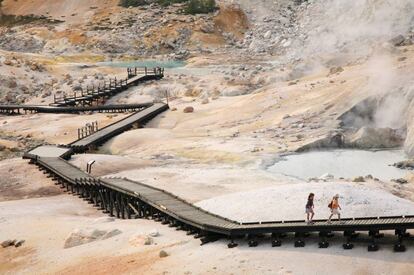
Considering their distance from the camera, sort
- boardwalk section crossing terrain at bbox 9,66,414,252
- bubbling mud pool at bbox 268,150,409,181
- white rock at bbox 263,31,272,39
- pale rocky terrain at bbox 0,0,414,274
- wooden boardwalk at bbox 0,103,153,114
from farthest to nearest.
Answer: white rock at bbox 263,31,272,39 < wooden boardwalk at bbox 0,103,153,114 < bubbling mud pool at bbox 268,150,409,181 < pale rocky terrain at bbox 0,0,414,274 < boardwalk section crossing terrain at bbox 9,66,414,252

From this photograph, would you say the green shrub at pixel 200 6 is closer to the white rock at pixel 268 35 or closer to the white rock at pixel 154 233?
the white rock at pixel 268 35

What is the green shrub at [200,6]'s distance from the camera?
305 feet

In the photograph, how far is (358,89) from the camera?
127 ft

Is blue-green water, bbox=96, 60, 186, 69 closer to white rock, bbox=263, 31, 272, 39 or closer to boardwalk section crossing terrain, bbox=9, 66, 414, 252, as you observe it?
white rock, bbox=263, 31, 272, 39

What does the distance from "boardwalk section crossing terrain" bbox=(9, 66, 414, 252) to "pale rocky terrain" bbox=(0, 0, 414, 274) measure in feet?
1.17

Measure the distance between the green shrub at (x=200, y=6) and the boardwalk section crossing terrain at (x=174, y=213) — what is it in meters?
55.4

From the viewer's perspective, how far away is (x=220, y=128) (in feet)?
135

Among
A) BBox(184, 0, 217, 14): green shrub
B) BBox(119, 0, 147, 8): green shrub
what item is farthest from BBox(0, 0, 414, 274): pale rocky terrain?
BBox(119, 0, 147, 8): green shrub

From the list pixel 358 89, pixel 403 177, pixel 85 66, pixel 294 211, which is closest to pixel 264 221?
pixel 294 211

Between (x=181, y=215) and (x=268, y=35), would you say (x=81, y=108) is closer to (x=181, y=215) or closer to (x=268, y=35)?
(x=181, y=215)

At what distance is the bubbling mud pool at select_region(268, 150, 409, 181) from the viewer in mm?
29953

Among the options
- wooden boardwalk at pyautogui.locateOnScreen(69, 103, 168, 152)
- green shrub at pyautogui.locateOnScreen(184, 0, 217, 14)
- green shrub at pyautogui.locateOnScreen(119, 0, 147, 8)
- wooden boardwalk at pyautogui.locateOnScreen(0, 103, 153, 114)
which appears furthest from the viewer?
green shrub at pyautogui.locateOnScreen(119, 0, 147, 8)

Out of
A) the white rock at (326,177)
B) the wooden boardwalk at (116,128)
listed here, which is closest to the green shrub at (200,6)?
the wooden boardwalk at (116,128)

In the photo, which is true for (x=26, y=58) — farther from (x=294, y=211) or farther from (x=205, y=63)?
(x=294, y=211)
